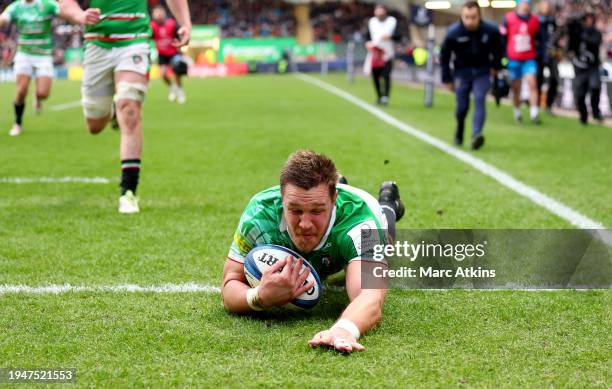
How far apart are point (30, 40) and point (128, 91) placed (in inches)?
289

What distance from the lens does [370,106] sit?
19.8 metres

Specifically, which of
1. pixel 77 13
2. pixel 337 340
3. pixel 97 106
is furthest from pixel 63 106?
pixel 337 340

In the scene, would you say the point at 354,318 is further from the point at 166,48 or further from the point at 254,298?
the point at 166,48

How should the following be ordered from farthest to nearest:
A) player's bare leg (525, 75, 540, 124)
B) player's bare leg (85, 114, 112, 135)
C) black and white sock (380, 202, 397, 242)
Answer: player's bare leg (525, 75, 540, 124)
player's bare leg (85, 114, 112, 135)
black and white sock (380, 202, 397, 242)

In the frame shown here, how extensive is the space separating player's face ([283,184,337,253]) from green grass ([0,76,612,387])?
1.31ft

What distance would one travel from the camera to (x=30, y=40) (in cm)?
1352

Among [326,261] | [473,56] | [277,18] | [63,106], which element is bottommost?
[63,106]

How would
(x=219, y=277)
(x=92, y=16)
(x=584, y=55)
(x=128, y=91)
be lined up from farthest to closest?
(x=584, y=55) → (x=128, y=91) → (x=92, y=16) → (x=219, y=277)

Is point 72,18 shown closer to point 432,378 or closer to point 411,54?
point 432,378

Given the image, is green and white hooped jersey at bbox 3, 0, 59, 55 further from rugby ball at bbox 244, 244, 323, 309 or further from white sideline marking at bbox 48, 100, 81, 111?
rugby ball at bbox 244, 244, 323, 309

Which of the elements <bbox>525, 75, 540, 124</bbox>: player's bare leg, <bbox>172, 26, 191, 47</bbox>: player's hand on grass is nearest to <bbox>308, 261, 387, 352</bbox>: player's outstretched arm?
<bbox>172, 26, 191, 47</bbox>: player's hand on grass

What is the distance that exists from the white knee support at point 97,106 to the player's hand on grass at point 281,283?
3787 millimetres

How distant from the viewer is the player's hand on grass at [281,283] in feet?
12.7

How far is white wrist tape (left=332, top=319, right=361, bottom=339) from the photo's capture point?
3662 millimetres
